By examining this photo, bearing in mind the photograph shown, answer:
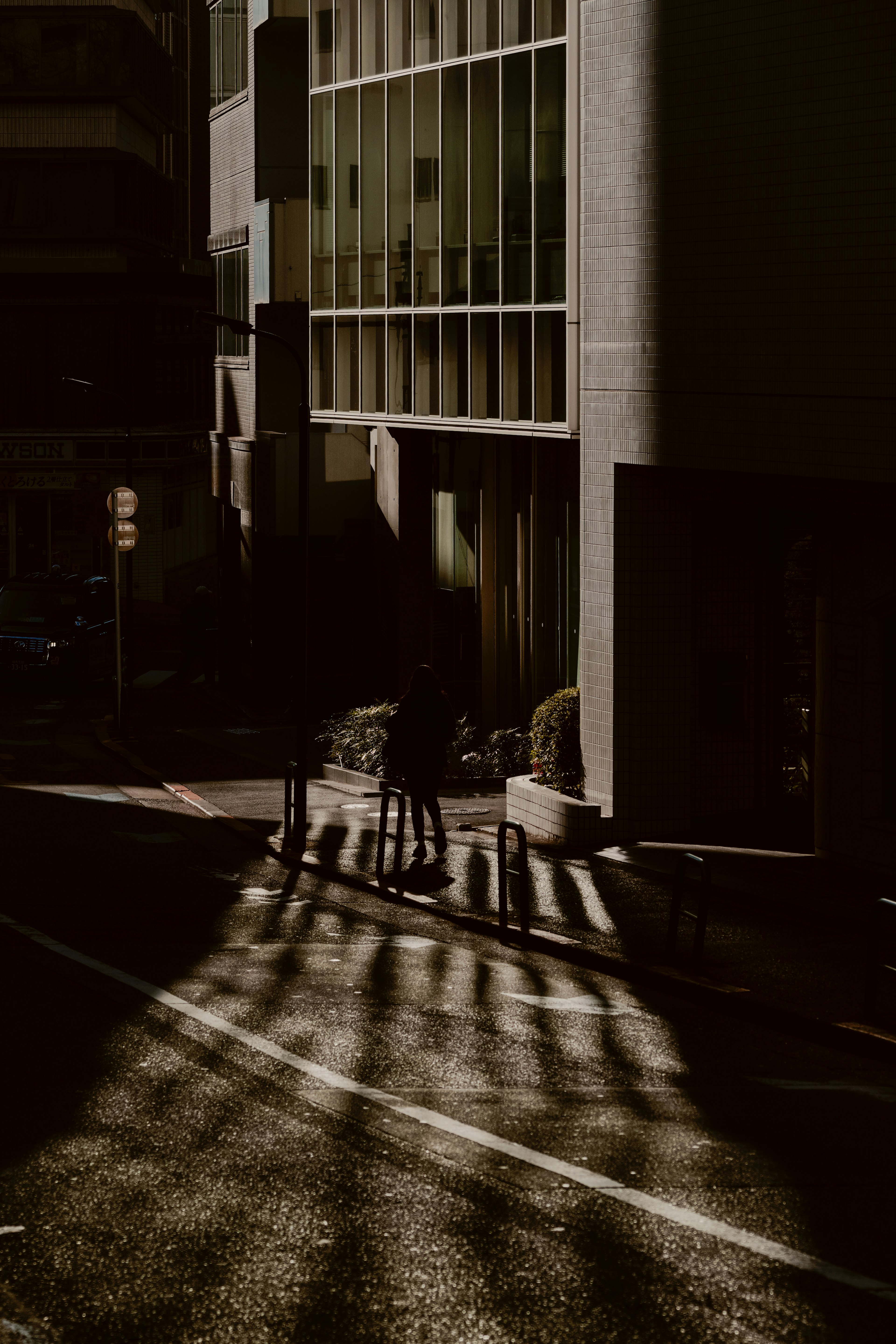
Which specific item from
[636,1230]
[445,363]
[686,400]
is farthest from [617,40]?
[636,1230]

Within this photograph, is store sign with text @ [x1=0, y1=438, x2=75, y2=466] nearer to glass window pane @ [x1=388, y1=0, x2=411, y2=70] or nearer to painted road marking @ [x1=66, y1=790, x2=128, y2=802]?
glass window pane @ [x1=388, y1=0, x2=411, y2=70]

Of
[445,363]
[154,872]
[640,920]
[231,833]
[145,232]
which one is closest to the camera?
[640,920]

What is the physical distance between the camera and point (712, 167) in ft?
58.0

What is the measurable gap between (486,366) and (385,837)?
769 cm

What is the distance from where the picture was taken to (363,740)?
2667 cm

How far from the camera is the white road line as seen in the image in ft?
23.4

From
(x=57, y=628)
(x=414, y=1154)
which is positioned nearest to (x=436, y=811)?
(x=414, y=1154)

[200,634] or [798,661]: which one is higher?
[798,661]

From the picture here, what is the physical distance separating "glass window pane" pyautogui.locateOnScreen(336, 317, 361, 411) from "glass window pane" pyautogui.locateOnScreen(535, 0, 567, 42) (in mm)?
6954

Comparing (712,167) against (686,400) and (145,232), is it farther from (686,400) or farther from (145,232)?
(145,232)

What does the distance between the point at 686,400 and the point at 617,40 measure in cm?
412

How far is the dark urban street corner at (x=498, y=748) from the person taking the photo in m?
7.57

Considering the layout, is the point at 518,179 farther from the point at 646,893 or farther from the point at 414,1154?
the point at 414,1154

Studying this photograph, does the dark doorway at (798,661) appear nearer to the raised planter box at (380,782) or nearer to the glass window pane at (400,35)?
the raised planter box at (380,782)
